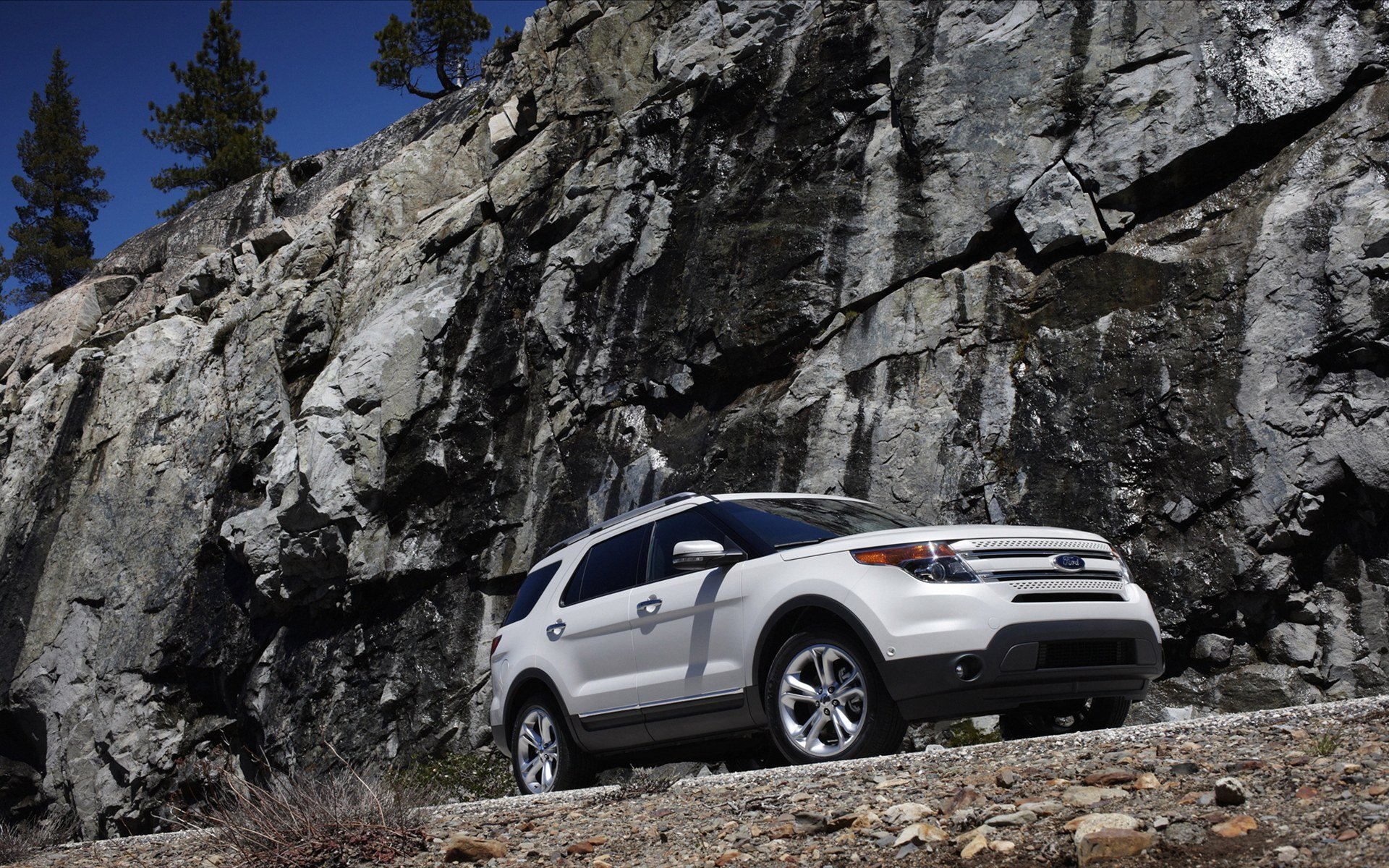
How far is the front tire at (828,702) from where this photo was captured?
5.79 meters

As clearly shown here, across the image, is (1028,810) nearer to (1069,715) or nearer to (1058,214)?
(1069,715)

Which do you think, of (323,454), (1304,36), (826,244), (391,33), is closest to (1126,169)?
(1304,36)

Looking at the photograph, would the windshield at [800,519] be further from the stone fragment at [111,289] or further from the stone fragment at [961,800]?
the stone fragment at [111,289]

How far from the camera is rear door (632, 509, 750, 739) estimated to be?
6.60m

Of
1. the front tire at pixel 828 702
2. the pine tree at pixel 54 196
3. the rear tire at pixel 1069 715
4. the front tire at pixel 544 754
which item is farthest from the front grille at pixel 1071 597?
the pine tree at pixel 54 196

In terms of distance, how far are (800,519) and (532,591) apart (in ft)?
8.77

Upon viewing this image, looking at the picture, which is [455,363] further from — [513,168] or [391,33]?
[391,33]

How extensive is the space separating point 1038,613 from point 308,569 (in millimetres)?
11938

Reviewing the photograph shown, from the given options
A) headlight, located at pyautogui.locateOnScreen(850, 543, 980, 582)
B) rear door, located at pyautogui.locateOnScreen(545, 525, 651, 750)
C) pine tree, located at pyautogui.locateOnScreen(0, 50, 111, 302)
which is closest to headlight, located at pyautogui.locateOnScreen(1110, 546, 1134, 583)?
headlight, located at pyautogui.locateOnScreen(850, 543, 980, 582)

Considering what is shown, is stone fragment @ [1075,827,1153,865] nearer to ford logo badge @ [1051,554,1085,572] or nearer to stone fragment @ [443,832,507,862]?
stone fragment @ [443,832,507,862]

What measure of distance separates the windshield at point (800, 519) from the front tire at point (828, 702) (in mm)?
→ 736

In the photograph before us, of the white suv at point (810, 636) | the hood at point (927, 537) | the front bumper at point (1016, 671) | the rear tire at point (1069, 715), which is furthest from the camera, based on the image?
the rear tire at point (1069, 715)

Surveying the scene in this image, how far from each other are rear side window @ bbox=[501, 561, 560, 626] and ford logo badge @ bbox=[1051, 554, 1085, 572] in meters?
3.86

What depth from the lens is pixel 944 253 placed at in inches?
485
